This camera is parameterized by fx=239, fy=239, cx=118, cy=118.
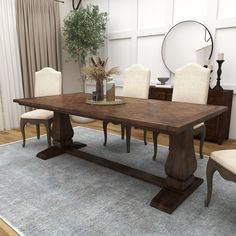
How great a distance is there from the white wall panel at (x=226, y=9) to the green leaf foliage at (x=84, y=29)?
203 cm

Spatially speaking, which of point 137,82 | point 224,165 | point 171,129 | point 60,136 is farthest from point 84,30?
point 224,165

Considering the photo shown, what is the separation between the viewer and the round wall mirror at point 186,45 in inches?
137

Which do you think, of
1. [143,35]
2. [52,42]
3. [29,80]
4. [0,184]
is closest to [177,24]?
[143,35]

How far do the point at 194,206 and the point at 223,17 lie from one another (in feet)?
8.77

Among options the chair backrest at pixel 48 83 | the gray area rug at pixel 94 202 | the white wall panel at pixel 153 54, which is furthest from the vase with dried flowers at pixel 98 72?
the white wall panel at pixel 153 54

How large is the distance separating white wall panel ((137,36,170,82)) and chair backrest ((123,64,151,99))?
1.05 m

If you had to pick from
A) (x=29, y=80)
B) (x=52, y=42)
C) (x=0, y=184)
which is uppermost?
(x=52, y=42)

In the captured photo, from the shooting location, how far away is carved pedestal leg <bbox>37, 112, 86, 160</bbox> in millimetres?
2904

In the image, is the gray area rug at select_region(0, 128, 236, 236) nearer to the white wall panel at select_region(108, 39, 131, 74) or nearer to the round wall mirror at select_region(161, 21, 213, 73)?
the round wall mirror at select_region(161, 21, 213, 73)

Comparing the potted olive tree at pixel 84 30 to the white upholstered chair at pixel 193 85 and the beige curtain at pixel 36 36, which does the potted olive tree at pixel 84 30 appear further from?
the white upholstered chair at pixel 193 85

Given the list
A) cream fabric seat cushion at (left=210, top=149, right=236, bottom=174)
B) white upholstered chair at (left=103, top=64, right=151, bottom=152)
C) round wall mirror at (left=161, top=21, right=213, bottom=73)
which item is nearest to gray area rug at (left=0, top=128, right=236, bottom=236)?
cream fabric seat cushion at (left=210, top=149, right=236, bottom=174)

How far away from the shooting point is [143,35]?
4145 millimetres

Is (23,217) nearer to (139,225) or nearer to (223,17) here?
(139,225)

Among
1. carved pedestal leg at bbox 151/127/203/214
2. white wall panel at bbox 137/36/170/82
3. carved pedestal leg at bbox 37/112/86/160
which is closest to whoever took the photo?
carved pedestal leg at bbox 151/127/203/214
